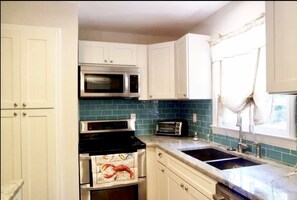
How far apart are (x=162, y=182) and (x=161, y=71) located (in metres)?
1.27

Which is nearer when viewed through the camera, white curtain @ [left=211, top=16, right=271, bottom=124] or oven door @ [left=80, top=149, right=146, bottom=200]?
white curtain @ [left=211, top=16, right=271, bottom=124]

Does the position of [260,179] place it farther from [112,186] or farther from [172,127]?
[172,127]

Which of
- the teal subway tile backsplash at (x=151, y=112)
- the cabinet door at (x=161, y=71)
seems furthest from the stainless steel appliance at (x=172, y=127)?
the cabinet door at (x=161, y=71)

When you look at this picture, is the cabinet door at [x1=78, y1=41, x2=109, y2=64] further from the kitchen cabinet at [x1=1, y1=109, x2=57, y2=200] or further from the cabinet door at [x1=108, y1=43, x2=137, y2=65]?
the kitchen cabinet at [x1=1, y1=109, x2=57, y2=200]

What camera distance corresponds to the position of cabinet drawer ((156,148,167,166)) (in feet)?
7.10

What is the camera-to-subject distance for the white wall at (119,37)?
274 cm

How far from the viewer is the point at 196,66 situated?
2.28 meters

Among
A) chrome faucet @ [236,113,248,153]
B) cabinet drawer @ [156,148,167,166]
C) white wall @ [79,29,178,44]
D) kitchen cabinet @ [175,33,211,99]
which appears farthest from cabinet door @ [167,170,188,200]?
white wall @ [79,29,178,44]

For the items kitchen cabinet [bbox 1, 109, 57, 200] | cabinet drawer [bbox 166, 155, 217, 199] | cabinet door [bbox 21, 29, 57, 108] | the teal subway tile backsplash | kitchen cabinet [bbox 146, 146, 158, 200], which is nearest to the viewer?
cabinet door [bbox 21, 29, 57, 108]

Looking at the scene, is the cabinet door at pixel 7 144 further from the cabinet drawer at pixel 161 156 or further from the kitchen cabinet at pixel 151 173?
the kitchen cabinet at pixel 151 173

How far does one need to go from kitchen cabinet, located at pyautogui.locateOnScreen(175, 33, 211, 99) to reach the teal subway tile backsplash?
0.74 feet

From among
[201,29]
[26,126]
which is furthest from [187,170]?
[201,29]

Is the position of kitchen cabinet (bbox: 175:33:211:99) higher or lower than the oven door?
higher

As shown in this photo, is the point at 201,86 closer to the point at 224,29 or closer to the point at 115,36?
the point at 224,29
